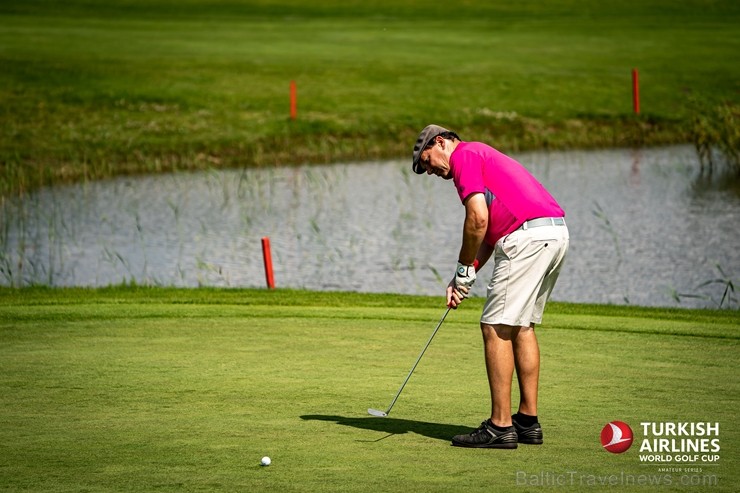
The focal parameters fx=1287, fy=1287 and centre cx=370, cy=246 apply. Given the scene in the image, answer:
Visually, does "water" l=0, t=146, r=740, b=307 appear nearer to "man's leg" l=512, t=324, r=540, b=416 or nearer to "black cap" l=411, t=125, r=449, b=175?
"man's leg" l=512, t=324, r=540, b=416

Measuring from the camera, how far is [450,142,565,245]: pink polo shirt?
6.59 metres

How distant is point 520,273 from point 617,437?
38.5 inches

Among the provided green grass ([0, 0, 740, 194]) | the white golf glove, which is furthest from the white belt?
green grass ([0, 0, 740, 194])

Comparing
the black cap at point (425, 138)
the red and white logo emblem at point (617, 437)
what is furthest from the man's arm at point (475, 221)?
the red and white logo emblem at point (617, 437)

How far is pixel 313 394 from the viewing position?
7.48m

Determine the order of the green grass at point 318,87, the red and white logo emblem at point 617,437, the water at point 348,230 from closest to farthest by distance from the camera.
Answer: the red and white logo emblem at point 617,437 → the water at point 348,230 → the green grass at point 318,87

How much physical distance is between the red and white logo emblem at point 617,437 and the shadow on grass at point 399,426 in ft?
2.62

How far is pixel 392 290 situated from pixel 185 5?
153 feet

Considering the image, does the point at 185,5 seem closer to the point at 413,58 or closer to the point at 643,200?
the point at 413,58

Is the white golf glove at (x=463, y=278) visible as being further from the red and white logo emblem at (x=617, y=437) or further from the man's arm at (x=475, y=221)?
the red and white logo emblem at (x=617, y=437)

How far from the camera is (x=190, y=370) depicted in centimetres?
820

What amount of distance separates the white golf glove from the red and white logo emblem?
1026mm

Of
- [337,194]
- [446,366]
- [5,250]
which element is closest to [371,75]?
[337,194]

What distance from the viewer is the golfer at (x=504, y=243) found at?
6.54 meters
